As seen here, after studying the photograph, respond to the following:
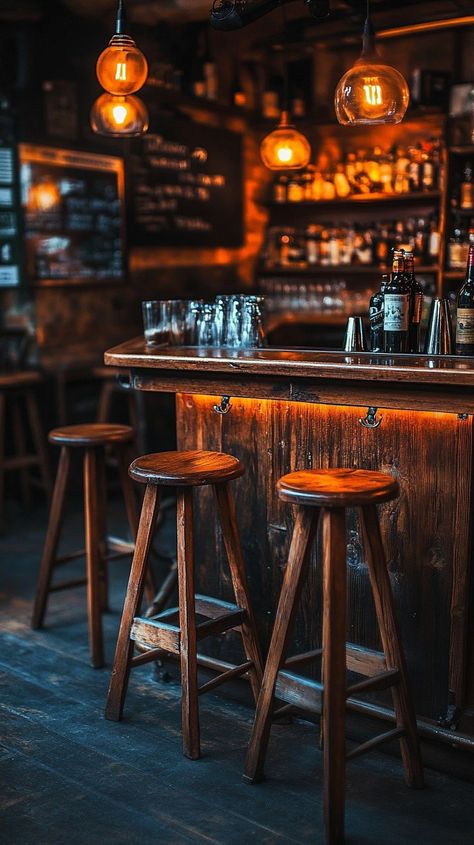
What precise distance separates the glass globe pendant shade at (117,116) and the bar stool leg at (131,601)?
70.9 inches

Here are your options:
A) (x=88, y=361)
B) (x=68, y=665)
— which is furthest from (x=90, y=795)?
(x=88, y=361)

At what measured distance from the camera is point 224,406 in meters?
3.06

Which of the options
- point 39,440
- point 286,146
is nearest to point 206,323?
point 286,146

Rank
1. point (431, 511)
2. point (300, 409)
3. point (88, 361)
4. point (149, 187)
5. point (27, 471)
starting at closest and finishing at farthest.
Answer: point (431, 511)
point (300, 409)
point (27, 471)
point (88, 361)
point (149, 187)

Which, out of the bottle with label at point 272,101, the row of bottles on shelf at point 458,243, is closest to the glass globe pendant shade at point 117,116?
the row of bottles on shelf at point 458,243

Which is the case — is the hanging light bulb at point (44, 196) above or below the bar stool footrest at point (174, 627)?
above

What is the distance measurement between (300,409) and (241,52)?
4782 mm

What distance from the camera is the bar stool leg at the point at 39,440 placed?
540cm

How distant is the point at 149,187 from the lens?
636cm

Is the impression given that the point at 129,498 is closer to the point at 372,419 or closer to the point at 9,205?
the point at 372,419

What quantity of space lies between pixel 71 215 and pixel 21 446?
147 cm

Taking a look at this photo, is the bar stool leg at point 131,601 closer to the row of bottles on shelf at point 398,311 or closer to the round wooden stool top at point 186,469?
the round wooden stool top at point 186,469

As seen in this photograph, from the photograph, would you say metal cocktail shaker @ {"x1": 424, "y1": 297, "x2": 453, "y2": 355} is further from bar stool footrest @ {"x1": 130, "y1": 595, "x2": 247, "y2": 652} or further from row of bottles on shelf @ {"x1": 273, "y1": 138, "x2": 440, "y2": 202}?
row of bottles on shelf @ {"x1": 273, "y1": 138, "x2": 440, "y2": 202}

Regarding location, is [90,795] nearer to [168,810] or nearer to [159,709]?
[168,810]
